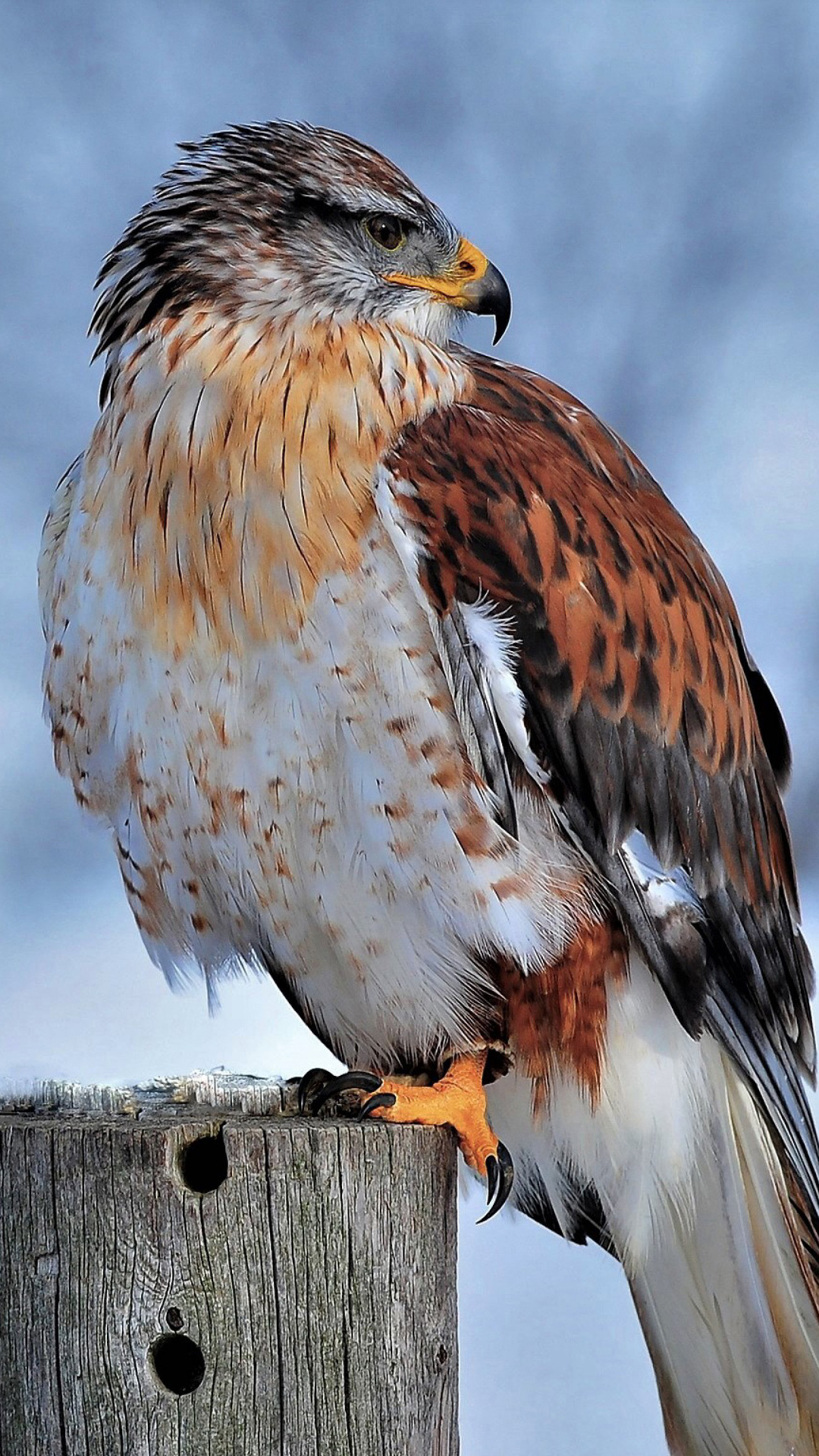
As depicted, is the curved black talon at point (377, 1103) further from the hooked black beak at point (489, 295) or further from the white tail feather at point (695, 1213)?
the hooked black beak at point (489, 295)

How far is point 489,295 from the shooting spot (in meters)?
2.82

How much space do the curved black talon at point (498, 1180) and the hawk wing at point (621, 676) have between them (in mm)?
393

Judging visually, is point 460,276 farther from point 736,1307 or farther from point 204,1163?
point 736,1307

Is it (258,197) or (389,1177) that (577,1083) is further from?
(258,197)

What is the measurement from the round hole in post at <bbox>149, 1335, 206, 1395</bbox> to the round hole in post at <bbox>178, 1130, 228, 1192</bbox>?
192 mm

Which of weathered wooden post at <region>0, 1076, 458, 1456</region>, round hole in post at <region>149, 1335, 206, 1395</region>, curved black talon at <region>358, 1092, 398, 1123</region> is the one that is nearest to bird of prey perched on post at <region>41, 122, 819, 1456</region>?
curved black talon at <region>358, 1092, 398, 1123</region>

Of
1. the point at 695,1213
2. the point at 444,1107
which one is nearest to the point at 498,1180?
the point at 444,1107

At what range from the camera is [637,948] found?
252 cm

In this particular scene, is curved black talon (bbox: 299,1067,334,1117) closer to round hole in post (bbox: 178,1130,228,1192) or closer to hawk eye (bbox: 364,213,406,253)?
round hole in post (bbox: 178,1130,228,1192)

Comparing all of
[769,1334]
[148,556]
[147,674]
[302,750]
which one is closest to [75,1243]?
[302,750]

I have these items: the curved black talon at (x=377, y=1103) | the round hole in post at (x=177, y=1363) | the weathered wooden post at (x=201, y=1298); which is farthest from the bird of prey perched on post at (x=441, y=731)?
the round hole in post at (x=177, y=1363)

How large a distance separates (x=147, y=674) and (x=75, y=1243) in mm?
1015

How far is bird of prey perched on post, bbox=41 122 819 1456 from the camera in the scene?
7.75ft

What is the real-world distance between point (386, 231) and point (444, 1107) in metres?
1.61
